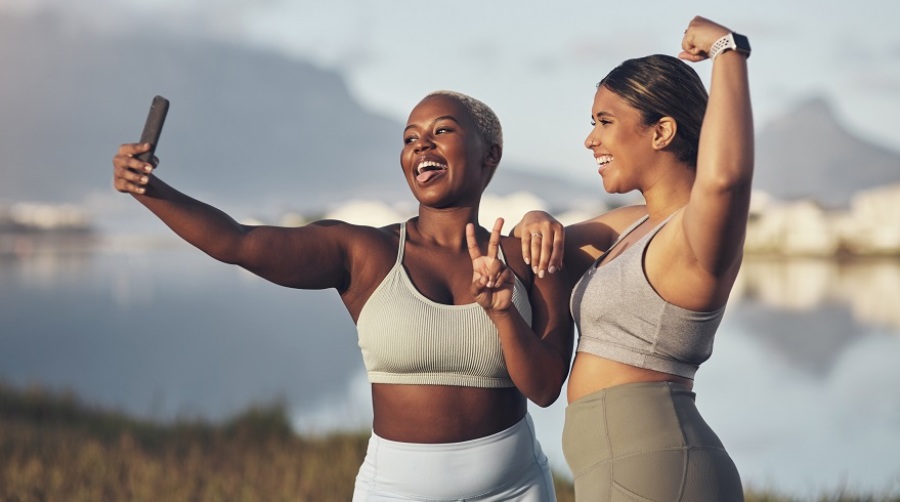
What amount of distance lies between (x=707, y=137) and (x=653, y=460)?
3.13 ft

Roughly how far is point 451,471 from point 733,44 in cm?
169

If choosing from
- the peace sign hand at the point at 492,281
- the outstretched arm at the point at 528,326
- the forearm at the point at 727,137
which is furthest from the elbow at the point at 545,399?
the forearm at the point at 727,137

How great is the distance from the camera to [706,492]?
2.74 m

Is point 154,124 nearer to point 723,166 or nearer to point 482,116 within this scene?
point 482,116

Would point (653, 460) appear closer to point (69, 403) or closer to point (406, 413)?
point (406, 413)

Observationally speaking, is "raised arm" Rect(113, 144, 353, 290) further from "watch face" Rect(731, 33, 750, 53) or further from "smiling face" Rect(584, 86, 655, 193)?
"watch face" Rect(731, 33, 750, 53)

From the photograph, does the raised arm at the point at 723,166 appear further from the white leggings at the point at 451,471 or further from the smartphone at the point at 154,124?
the smartphone at the point at 154,124

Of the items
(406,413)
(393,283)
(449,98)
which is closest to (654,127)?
(449,98)

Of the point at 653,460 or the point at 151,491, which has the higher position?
the point at 653,460

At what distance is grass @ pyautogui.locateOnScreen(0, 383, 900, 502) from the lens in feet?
24.8

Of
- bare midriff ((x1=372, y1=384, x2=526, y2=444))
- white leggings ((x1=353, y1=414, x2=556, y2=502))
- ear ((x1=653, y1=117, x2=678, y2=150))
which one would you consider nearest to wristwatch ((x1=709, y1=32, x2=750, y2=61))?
ear ((x1=653, y1=117, x2=678, y2=150))

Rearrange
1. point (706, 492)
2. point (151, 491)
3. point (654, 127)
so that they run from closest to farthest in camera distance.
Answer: point (706, 492), point (654, 127), point (151, 491)

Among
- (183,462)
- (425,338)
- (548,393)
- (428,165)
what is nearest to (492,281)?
(425,338)

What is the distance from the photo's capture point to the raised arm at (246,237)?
3043 mm
